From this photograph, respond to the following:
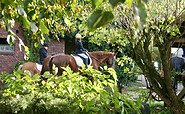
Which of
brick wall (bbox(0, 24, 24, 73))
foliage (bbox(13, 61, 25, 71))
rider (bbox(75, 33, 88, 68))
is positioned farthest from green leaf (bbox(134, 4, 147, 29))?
brick wall (bbox(0, 24, 24, 73))

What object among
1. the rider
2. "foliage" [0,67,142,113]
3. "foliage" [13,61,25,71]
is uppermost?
the rider

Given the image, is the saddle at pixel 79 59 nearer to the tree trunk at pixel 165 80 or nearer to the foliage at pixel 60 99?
the tree trunk at pixel 165 80

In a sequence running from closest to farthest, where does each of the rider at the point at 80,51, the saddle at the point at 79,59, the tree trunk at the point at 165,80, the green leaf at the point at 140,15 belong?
the green leaf at the point at 140,15 → the tree trunk at the point at 165,80 → the saddle at the point at 79,59 → the rider at the point at 80,51

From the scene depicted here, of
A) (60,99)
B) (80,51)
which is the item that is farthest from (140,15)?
(80,51)

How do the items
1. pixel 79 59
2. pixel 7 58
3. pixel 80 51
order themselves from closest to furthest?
pixel 79 59, pixel 80 51, pixel 7 58

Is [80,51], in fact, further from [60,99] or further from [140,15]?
[140,15]

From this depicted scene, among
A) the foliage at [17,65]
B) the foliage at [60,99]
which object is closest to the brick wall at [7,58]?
the foliage at [17,65]

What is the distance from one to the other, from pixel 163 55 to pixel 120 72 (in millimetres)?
9472

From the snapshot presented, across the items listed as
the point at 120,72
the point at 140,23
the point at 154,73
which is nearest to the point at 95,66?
the point at 154,73

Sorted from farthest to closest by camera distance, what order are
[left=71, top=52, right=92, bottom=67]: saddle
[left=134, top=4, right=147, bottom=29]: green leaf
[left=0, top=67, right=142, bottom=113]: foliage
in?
[left=71, top=52, right=92, bottom=67]: saddle < [left=0, top=67, right=142, bottom=113]: foliage < [left=134, top=4, right=147, bottom=29]: green leaf

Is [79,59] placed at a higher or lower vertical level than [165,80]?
higher

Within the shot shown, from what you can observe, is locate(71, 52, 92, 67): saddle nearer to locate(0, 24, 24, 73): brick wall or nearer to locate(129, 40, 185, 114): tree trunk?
locate(129, 40, 185, 114): tree trunk

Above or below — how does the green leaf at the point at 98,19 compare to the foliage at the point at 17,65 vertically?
above

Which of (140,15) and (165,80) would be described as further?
(165,80)
